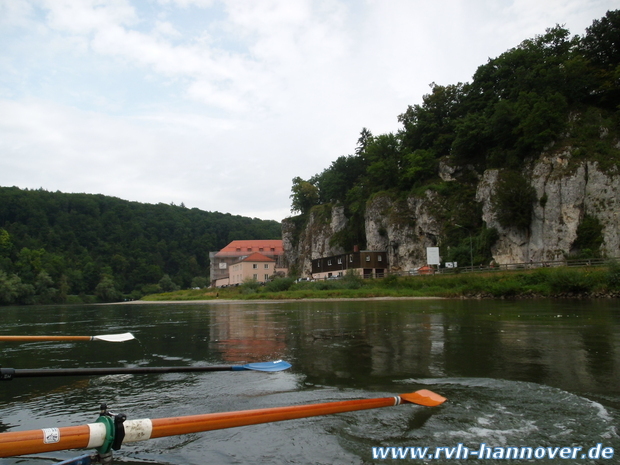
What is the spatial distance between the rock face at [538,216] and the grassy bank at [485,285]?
30.2 feet

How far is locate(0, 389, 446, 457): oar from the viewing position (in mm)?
3102

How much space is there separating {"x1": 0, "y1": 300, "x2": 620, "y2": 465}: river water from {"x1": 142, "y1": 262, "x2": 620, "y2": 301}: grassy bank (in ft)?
77.0

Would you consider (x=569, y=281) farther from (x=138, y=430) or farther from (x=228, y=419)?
(x=138, y=430)

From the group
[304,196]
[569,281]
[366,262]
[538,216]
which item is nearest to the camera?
[569,281]

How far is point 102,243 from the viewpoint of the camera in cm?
14238

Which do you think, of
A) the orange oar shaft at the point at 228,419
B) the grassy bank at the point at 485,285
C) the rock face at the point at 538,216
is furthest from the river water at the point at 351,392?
the rock face at the point at 538,216

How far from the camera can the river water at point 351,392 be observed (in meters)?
5.26

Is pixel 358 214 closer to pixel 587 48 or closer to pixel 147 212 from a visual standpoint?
pixel 587 48

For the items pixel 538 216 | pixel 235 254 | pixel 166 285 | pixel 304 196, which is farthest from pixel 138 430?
pixel 166 285

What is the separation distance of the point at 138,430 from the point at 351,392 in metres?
4.58

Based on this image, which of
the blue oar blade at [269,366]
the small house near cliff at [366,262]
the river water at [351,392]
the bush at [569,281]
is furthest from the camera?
the small house near cliff at [366,262]

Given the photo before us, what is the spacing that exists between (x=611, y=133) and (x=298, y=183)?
238 ft

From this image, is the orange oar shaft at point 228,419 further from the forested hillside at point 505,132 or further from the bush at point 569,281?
the forested hillside at point 505,132

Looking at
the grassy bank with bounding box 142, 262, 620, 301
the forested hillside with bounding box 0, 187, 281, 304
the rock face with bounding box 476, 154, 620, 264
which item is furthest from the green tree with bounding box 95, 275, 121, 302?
the rock face with bounding box 476, 154, 620, 264
